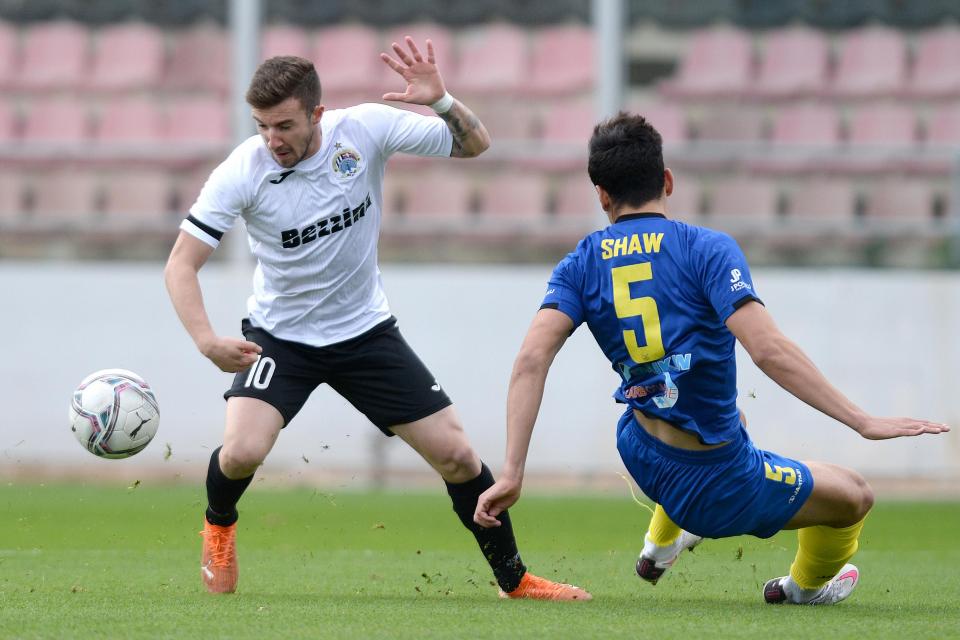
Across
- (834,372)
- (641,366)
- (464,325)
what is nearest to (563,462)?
(464,325)

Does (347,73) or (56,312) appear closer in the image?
(56,312)

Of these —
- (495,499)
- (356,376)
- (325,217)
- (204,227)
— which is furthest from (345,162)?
(495,499)

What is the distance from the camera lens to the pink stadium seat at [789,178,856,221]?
13281 mm

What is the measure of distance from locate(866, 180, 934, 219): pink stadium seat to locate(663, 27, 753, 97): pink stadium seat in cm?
171

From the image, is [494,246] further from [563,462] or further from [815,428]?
[815,428]

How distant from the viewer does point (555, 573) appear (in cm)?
656

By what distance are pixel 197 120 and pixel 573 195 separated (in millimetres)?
3901

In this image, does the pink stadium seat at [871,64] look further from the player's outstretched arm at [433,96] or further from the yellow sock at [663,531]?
the yellow sock at [663,531]

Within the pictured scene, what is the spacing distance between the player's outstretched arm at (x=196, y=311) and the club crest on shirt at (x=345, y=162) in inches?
24.0

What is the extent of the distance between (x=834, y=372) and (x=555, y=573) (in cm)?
651

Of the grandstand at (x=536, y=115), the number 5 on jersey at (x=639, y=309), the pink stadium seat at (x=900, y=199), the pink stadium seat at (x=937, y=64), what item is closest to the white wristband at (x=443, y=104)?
the number 5 on jersey at (x=639, y=309)

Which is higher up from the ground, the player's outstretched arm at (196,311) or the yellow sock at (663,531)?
the player's outstretched arm at (196,311)

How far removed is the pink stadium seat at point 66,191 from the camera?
14.0m

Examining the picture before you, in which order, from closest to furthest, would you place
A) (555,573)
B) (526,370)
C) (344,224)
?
(526,370)
(344,224)
(555,573)
